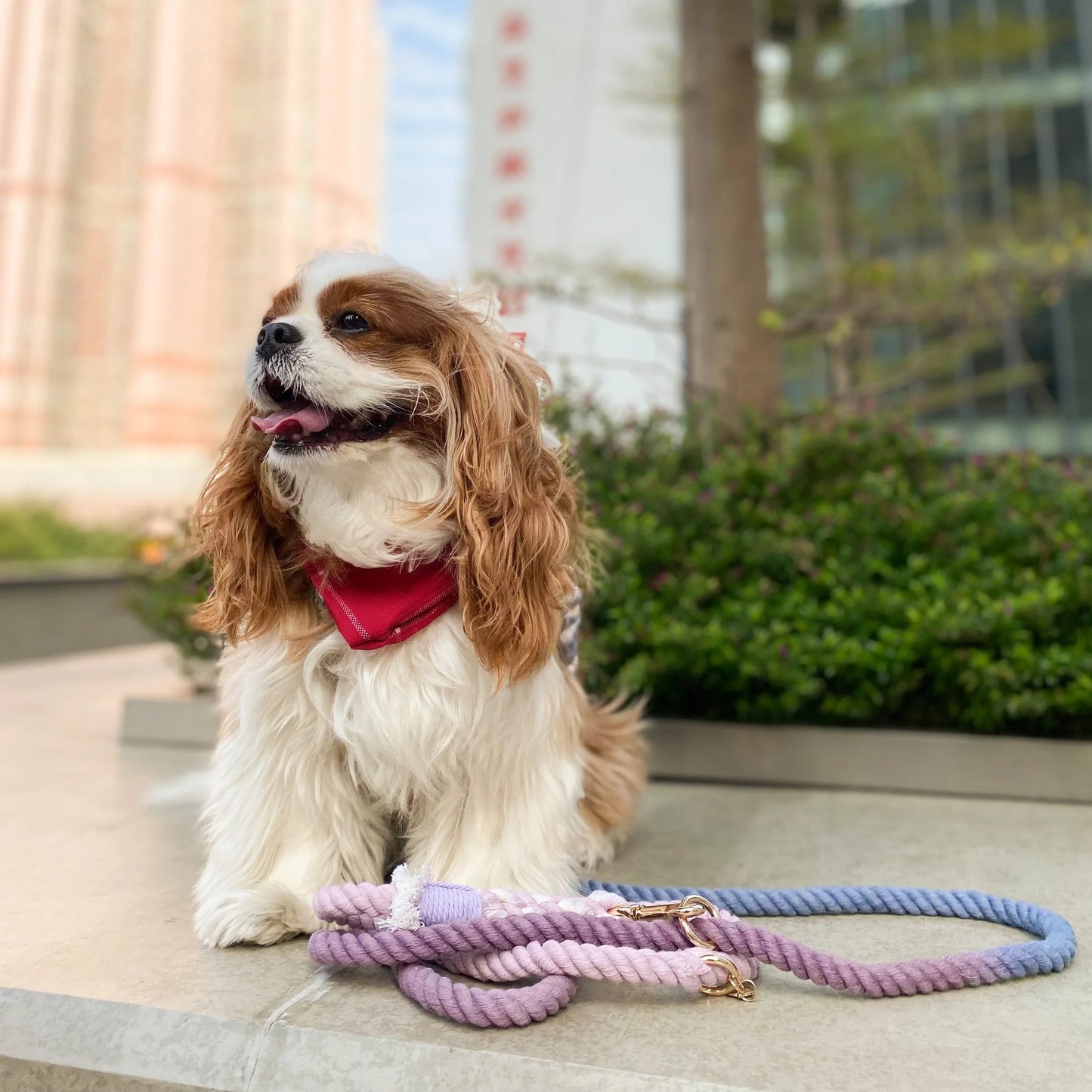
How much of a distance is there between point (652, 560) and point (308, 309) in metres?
1.97

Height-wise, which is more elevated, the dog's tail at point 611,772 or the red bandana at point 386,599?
the red bandana at point 386,599

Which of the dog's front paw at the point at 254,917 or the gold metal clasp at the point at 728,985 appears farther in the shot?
the dog's front paw at the point at 254,917

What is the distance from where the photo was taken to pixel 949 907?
1.86 m

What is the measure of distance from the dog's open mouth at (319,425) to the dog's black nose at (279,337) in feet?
0.34

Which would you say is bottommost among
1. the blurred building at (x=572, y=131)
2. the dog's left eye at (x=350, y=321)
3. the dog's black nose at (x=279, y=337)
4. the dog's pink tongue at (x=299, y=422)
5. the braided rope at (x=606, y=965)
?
the braided rope at (x=606, y=965)

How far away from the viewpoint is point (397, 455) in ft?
5.45

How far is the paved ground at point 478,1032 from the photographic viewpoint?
1281 mm

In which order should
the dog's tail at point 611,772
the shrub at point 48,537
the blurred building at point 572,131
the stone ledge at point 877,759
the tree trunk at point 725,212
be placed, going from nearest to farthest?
the dog's tail at point 611,772
the stone ledge at point 877,759
the tree trunk at point 725,212
the shrub at point 48,537
the blurred building at point 572,131

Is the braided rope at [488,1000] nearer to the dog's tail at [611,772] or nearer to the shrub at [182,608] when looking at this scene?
the dog's tail at [611,772]

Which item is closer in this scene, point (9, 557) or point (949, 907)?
point (949, 907)

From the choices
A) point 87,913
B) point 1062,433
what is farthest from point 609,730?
point 1062,433

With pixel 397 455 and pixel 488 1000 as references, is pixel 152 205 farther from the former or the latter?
pixel 488 1000

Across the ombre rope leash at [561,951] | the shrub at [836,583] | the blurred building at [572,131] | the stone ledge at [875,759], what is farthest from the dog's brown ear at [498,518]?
the blurred building at [572,131]

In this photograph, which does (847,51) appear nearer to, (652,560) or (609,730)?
(652,560)
